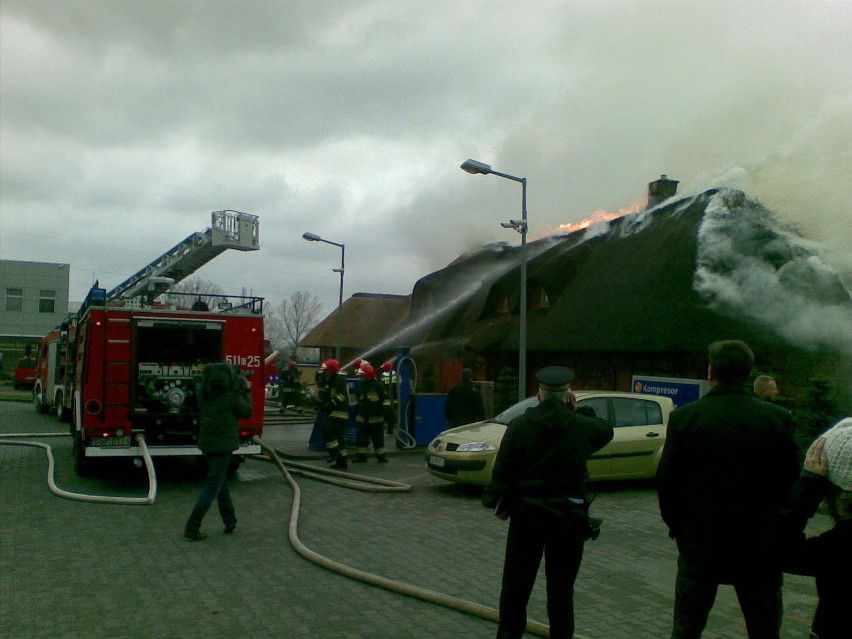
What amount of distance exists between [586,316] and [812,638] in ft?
58.5

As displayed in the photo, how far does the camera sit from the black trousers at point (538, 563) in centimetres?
426

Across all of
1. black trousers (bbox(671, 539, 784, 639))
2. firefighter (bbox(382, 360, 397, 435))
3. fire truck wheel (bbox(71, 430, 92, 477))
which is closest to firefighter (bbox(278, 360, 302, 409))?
firefighter (bbox(382, 360, 397, 435))

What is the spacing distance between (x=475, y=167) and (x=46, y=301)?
5492 centimetres

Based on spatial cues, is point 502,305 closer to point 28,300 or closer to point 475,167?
point 475,167

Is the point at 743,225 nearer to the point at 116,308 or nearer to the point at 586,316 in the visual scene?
the point at 586,316

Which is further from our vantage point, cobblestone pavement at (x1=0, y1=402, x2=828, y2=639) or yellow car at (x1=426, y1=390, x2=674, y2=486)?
yellow car at (x1=426, y1=390, x2=674, y2=486)

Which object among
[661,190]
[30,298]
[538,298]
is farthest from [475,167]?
[30,298]

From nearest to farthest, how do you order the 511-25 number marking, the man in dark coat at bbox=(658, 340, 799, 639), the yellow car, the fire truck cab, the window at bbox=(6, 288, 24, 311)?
the man in dark coat at bbox=(658, 340, 799, 639), the yellow car, the fire truck cab, the 511-25 number marking, the window at bbox=(6, 288, 24, 311)

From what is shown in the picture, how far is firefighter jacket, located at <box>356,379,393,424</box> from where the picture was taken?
44.3 feet

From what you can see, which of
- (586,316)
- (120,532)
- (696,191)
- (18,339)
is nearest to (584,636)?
(120,532)

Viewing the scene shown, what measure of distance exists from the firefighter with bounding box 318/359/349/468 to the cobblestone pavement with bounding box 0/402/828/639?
5.75ft

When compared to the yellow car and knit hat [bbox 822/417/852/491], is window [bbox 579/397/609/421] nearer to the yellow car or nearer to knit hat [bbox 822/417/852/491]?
the yellow car

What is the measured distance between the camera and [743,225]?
65.1ft

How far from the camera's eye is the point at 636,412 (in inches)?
448
